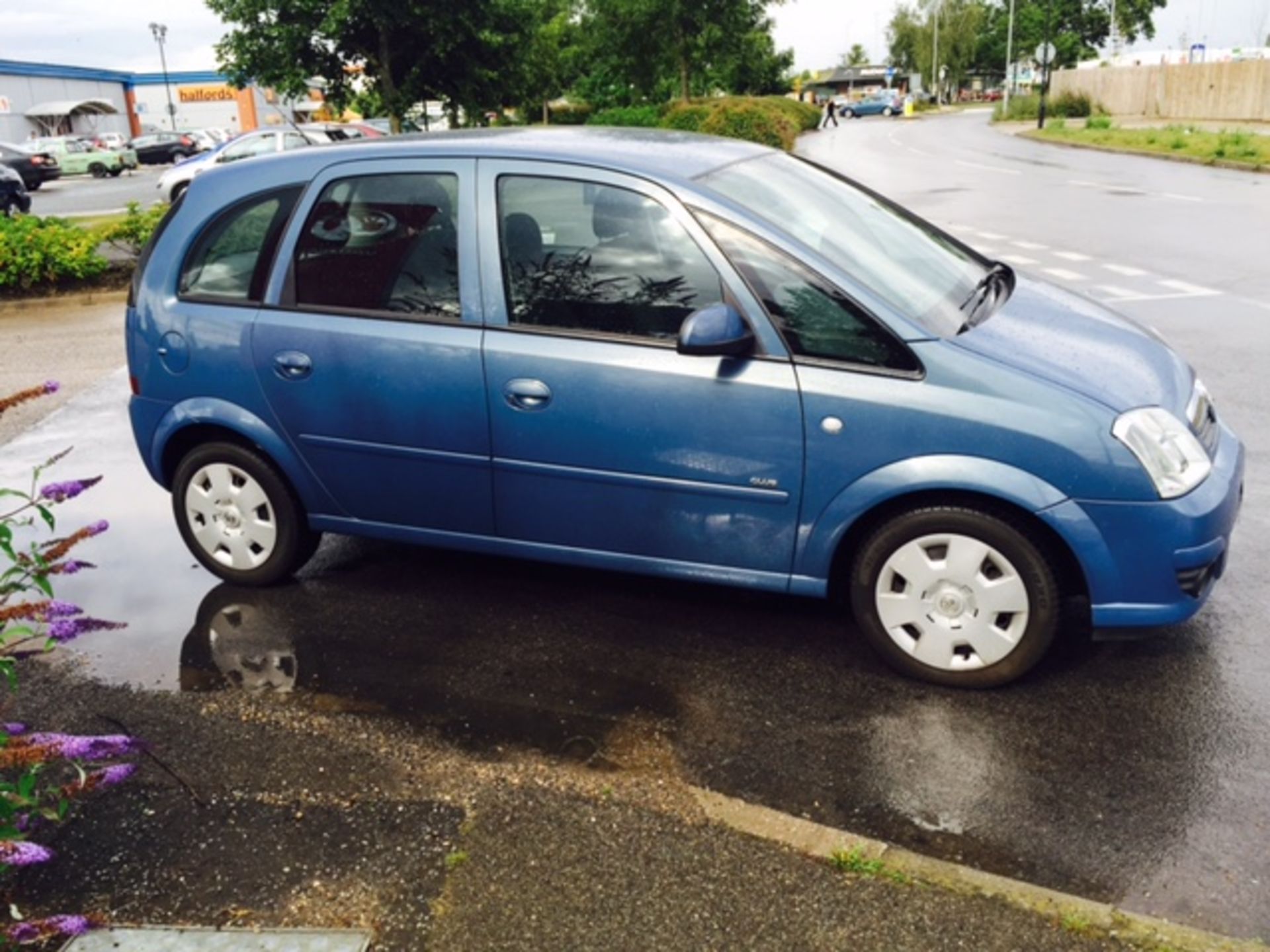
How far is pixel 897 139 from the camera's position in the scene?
44406mm

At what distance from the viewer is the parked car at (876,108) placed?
81.1 meters

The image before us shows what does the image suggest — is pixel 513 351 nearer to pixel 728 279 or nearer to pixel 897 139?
pixel 728 279

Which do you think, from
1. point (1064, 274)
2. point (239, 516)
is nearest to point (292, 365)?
point (239, 516)

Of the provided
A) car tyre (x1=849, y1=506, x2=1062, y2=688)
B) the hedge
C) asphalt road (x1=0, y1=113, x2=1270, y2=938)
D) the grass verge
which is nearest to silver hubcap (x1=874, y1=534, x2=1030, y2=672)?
car tyre (x1=849, y1=506, x2=1062, y2=688)

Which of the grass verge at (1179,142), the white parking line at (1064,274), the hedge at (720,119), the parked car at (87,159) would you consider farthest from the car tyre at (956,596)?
the parked car at (87,159)

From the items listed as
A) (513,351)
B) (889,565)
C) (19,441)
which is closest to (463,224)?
(513,351)

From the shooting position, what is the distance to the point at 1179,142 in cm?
3127

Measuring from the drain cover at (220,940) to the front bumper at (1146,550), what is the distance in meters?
2.39

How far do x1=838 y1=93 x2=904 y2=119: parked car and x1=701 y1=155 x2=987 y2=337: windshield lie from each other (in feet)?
264

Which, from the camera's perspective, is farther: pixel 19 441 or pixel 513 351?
pixel 19 441

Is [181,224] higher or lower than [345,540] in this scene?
higher

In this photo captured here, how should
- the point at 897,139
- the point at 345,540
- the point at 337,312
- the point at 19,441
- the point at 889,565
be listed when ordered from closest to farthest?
the point at 889,565 → the point at 337,312 → the point at 345,540 → the point at 19,441 → the point at 897,139

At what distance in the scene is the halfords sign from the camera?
84.5m

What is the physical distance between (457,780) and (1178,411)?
2.62 m
